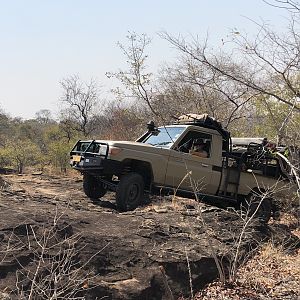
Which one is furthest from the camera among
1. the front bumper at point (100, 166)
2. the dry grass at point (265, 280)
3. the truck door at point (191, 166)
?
the truck door at point (191, 166)

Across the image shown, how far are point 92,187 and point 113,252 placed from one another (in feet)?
13.9

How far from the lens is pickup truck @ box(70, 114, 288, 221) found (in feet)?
26.4

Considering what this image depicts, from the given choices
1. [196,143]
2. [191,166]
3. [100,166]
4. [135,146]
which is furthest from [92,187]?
[196,143]

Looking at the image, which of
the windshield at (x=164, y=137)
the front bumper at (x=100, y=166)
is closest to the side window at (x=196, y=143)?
the windshield at (x=164, y=137)

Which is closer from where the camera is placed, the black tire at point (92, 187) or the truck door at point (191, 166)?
the truck door at point (191, 166)

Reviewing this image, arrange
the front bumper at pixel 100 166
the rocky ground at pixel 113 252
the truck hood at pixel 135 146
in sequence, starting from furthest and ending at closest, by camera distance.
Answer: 1. the truck hood at pixel 135 146
2. the front bumper at pixel 100 166
3. the rocky ground at pixel 113 252

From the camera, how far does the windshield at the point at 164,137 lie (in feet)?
28.3

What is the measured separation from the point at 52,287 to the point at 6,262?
0.55 m

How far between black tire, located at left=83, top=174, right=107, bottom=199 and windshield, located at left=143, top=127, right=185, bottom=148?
1310 mm

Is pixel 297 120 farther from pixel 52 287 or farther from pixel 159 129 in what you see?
pixel 52 287

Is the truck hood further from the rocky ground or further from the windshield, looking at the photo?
the rocky ground

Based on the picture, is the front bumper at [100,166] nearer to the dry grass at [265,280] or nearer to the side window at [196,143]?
the side window at [196,143]

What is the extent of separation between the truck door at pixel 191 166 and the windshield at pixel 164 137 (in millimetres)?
156

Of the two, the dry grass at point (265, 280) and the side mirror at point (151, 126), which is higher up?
the side mirror at point (151, 126)
